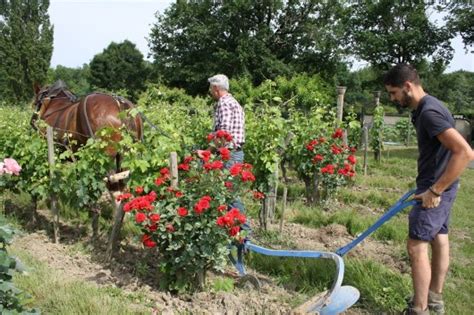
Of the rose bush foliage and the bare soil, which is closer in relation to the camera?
the bare soil

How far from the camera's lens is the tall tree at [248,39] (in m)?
28.5

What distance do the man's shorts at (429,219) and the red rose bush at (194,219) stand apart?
1.19 m

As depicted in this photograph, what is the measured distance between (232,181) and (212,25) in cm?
2801

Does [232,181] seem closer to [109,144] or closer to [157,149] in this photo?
[157,149]

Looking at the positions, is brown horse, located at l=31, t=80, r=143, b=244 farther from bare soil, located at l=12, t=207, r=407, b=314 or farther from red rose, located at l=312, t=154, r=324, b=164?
red rose, located at l=312, t=154, r=324, b=164

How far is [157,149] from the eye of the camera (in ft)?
12.8

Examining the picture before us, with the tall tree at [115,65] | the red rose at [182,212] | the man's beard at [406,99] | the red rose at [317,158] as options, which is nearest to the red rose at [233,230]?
the red rose at [182,212]

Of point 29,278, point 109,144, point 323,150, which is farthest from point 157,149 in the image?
point 323,150

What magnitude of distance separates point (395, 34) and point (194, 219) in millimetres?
29632

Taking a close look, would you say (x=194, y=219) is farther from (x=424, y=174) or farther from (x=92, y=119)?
(x=92, y=119)

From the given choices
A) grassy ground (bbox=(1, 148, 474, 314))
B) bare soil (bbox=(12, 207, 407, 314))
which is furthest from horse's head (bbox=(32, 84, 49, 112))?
grassy ground (bbox=(1, 148, 474, 314))

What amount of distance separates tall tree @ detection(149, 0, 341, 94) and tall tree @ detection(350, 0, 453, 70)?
2.12 meters

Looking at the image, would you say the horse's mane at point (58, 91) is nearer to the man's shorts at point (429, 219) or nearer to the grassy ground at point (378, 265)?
the grassy ground at point (378, 265)

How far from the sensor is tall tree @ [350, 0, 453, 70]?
29.0 m
